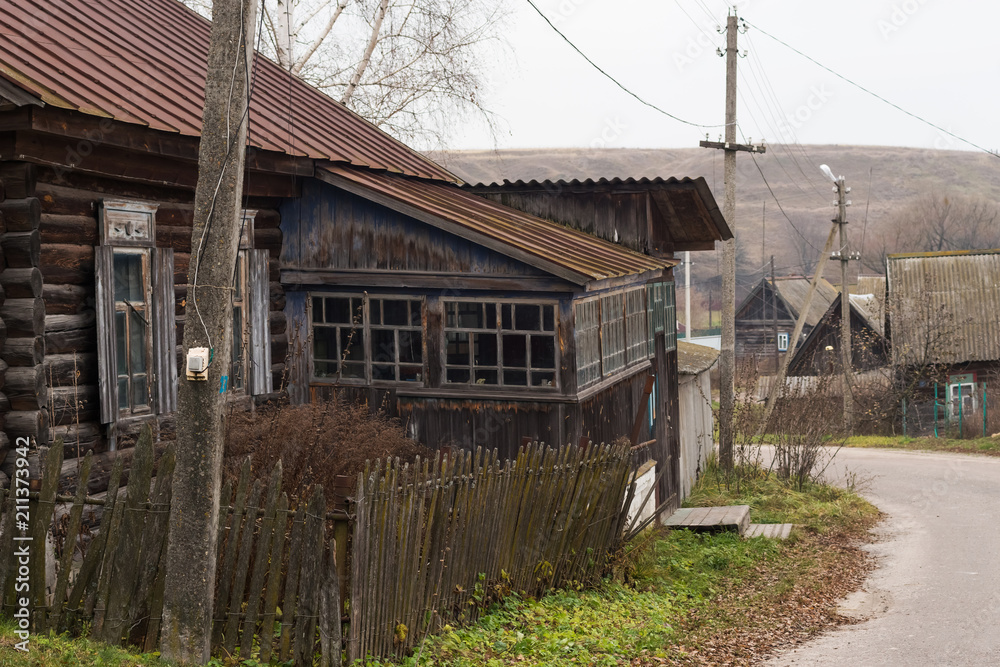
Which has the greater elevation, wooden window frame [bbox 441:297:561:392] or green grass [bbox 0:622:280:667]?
wooden window frame [bbox 441:297:561:392]

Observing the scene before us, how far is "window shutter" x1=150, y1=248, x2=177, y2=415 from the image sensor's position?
28.3ft

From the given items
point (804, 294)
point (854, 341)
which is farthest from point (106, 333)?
point (804, 294)

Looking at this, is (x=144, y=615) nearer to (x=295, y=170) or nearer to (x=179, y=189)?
(x=179, y=189)

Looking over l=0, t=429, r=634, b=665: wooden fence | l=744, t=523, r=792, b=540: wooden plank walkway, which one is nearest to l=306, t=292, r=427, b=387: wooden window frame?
l=0, t=429, r=634, b=665: wooden fence

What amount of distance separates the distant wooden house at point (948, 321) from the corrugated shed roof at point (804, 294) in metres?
14.4

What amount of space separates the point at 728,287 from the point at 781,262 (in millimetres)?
88426

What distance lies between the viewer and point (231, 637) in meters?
5.74

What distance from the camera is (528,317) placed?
1083 cm

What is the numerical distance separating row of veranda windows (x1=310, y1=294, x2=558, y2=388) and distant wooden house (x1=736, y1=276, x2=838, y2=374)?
41.3m

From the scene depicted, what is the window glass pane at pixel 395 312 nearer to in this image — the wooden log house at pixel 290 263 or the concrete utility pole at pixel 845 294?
the wooden log house at pixel 290 263

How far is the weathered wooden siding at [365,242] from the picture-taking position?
9891mm

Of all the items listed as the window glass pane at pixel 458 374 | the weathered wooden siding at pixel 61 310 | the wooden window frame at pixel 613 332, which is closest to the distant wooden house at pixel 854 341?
the wooden window frame at pixel 613 332

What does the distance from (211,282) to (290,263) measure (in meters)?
5.32

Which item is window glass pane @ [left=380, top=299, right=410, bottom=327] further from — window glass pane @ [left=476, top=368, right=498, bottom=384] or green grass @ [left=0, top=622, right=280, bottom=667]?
green grass @ [left=0, top=622, right=280, bottom=667]
